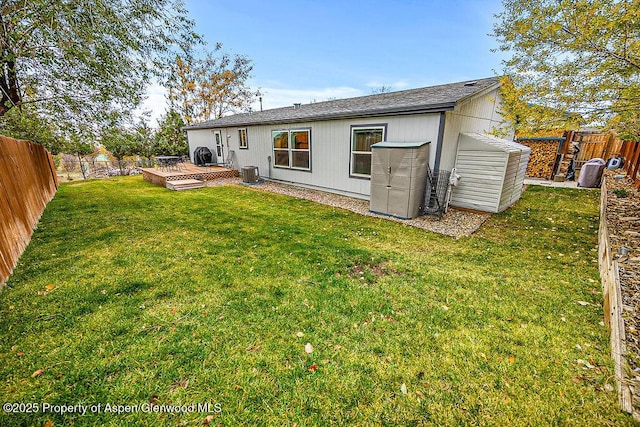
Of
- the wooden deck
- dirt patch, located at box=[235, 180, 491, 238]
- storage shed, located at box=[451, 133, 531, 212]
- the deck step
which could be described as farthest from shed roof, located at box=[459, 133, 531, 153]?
the wooden deck

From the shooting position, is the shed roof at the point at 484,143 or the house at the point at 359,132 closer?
the shed roof at the point at 484,143

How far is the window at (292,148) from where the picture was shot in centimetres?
938

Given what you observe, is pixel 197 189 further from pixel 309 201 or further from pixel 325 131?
pixel 325 131

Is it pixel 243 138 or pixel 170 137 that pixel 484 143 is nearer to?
pixel 243 138

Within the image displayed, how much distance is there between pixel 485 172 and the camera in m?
6.45

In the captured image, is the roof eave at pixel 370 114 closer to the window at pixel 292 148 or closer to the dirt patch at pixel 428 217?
the window at pixel 292 148

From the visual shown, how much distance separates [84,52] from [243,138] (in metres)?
7.97

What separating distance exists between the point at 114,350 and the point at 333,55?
945 inches

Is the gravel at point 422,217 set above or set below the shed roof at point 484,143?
below

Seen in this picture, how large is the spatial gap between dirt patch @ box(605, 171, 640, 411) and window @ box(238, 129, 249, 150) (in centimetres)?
1223

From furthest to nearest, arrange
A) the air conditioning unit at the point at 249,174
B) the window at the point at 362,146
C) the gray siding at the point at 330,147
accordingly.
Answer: the air conditioning unit at the point at 249,174 < the window at the point at 362,146 < the gray siding at the point at 330,147

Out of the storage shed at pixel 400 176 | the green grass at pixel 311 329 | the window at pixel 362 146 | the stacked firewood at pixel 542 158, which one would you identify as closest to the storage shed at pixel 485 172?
the storage shed at pixel 400 176

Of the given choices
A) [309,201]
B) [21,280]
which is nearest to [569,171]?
[309,201]

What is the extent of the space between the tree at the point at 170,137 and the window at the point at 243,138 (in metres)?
8.46
